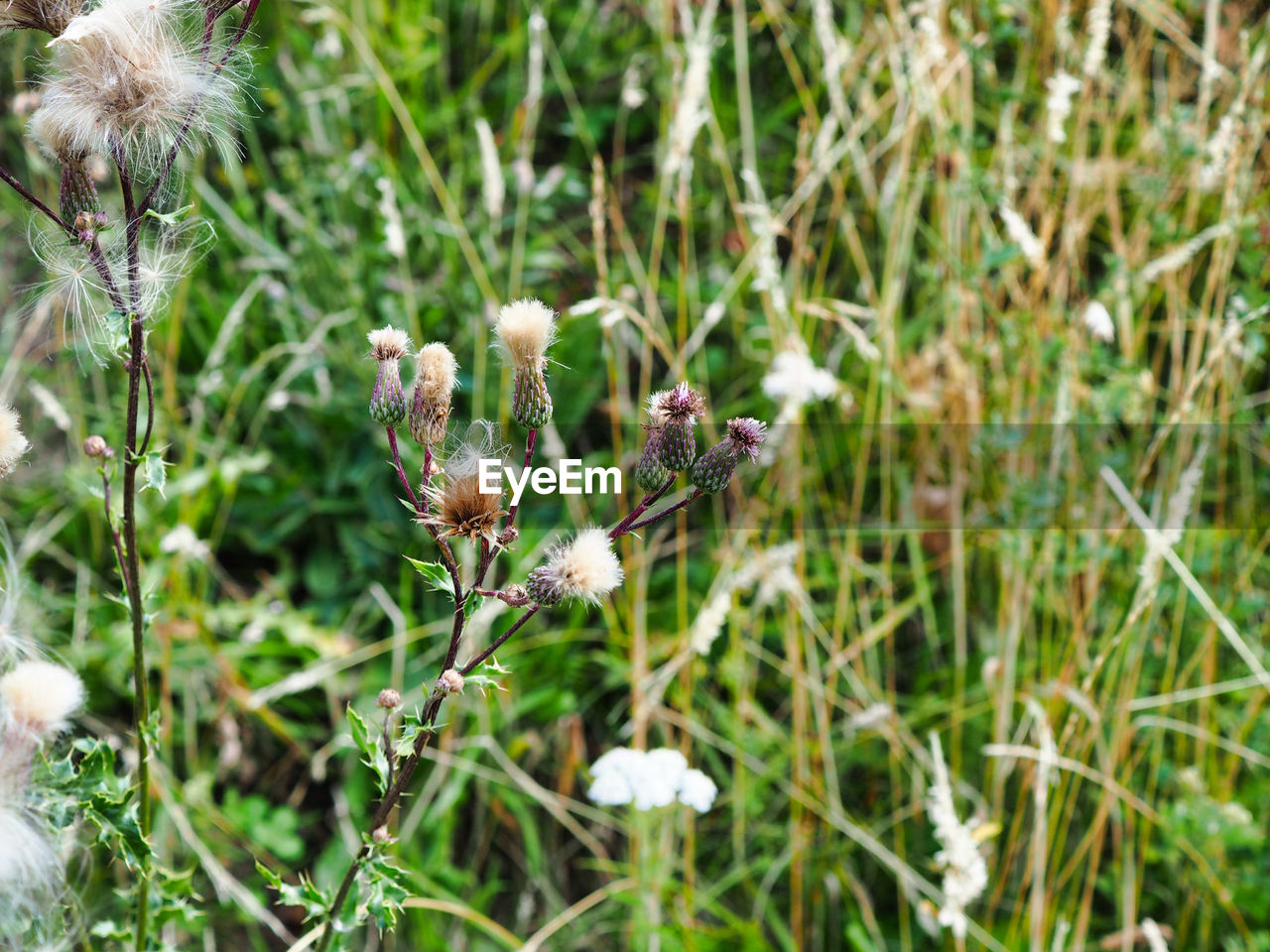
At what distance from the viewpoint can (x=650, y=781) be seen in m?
1.10

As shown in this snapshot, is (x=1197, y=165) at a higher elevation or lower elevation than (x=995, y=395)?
higher

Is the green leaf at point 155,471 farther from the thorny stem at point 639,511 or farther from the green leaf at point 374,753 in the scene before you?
the thorny stem at point 639,511

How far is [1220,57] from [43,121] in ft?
7.08

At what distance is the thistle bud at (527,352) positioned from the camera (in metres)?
0.64

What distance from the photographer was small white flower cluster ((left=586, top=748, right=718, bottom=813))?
1080 millimetres

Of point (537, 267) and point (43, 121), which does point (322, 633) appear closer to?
point (537, 267)

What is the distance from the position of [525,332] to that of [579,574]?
0.54ft

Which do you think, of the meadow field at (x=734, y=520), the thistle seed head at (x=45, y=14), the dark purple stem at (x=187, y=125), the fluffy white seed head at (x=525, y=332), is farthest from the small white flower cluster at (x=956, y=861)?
the thistle seed head at (x=45, y=14)

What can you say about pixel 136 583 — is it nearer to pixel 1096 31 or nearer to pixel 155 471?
pixel 155 471

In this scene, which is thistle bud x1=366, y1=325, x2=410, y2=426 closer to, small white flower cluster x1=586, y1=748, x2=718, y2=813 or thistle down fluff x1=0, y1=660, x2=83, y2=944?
thistle down fluff x1=0, y1=660, x2=83, y2=944

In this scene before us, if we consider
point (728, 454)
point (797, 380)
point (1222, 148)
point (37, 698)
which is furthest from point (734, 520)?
point (37, 698)

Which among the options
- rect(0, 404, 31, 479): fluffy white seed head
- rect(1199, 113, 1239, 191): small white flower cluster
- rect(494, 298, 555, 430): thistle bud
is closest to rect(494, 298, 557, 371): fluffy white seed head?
rect(494, 298, 555, 430): thistle bud

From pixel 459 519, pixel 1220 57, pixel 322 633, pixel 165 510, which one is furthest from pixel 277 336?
pixel 1220 57

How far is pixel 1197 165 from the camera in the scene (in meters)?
1.80
